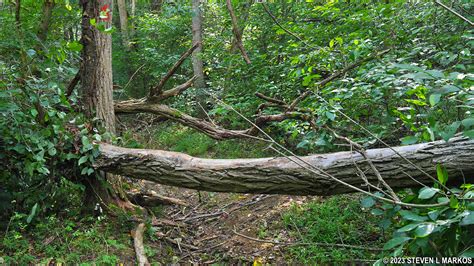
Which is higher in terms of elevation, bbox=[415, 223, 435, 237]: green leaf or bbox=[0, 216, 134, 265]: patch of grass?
bbox=[415, 223, 435, 237]: green leaf

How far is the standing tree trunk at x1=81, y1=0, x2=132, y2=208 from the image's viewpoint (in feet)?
12.7

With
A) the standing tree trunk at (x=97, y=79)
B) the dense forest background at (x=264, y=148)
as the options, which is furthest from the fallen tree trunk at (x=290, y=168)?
the standing tree trunk at (x=97, y=79)

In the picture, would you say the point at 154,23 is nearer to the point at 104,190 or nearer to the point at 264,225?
the point at 104,190

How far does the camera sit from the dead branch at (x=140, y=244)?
3307 mm

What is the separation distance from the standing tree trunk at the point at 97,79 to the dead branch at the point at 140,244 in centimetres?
50

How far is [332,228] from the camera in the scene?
3578 millimetres

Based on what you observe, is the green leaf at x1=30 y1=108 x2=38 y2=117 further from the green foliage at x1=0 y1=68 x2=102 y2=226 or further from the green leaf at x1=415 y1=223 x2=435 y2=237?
the green leaf at x1=415 y1=223 x2=435 y2=237

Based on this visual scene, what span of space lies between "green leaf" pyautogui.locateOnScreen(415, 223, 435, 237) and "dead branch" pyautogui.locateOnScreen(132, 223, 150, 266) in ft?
7.87

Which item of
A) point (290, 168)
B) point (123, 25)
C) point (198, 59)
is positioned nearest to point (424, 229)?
point (290, 168)

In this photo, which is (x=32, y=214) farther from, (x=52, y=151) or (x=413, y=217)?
(x=413, y=217)

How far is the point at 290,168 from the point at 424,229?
1.38 m

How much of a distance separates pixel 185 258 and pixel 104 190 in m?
1.19

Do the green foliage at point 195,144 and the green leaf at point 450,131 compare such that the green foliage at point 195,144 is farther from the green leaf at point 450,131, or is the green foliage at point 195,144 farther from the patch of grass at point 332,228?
the green leaf at point 450,131

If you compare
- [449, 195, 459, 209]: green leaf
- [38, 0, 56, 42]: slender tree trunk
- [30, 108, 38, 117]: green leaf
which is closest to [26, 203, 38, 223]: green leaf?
[30, 108, 38, 117]: green leaf
